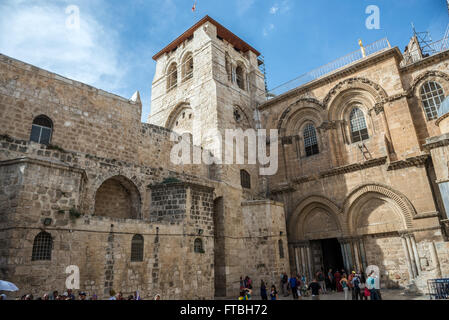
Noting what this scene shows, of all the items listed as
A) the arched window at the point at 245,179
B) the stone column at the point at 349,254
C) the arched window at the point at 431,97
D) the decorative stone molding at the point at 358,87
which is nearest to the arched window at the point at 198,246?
the arched window at the point at 245,179

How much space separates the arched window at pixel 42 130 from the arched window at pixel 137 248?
496 centimetres

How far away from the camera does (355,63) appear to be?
52.3 ft

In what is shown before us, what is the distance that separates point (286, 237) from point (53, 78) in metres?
12.6

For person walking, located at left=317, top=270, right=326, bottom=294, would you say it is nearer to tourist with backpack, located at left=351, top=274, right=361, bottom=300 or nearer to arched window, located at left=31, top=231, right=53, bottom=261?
tourist with backpack, located at left=351, top=274, right=361, bottom=300

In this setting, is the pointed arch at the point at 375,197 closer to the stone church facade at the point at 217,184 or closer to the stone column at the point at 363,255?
the stone church facade at the point at 217,184

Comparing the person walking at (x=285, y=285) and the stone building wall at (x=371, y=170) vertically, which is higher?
the stone building wall at (x=371, y=170)

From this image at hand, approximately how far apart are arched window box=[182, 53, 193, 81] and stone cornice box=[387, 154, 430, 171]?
13.5 meters

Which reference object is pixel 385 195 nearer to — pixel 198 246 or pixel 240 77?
pixel 198 246

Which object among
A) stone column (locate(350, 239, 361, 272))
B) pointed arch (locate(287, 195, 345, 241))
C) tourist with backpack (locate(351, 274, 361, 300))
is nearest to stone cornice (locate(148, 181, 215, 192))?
pointed arch (locate(287, 195, 345, 241))

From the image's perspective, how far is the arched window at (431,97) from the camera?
550 inches

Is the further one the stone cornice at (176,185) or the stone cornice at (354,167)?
the stone cornice at (354,167)
